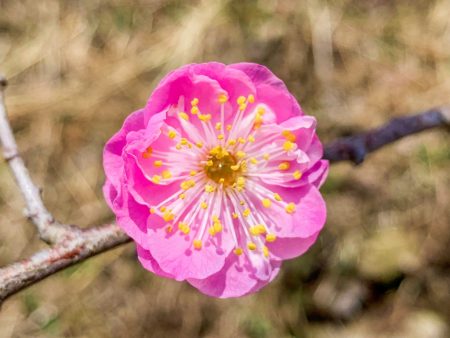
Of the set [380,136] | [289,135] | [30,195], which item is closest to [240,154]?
[289,135]

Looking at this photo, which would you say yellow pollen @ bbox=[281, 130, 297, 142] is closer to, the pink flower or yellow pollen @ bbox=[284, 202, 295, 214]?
the pink flower

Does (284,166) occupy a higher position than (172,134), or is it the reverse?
(172,134)

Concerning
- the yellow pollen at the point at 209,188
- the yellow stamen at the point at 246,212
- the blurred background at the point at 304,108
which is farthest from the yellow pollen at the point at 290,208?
the blurred background at the point at 304,108

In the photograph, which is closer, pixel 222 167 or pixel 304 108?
pixel 222 167

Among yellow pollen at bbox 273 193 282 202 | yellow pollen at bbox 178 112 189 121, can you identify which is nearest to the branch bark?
yellow pollen at bbox 273 193 282 202

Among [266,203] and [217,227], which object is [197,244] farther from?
[266,203]

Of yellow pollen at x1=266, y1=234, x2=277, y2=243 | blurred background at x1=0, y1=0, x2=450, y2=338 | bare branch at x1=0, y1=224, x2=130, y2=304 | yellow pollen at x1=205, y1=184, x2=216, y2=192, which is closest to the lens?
bare branch at x1=0, y1=224, x2=130, y2=304
